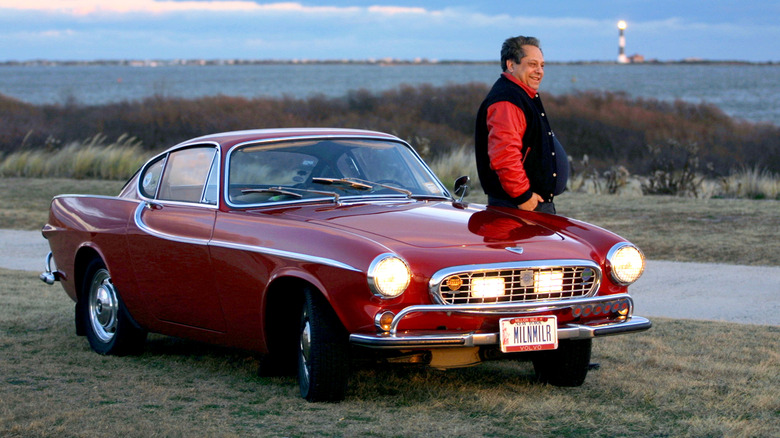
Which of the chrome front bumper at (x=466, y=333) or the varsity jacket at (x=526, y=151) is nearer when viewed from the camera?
the chrome front bumper at (x=466, y=333)

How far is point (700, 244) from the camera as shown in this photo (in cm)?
1141

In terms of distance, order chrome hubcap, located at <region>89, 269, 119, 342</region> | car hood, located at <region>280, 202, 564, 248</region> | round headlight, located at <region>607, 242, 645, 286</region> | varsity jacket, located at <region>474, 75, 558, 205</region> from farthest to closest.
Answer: chrome hubcap, located at <region>89, 269, 119, 342</region> → varsity jacket, located at <region>474, 75, 558, 205</region> → round headlight, located at <region>607, 242, 645, 286</region> → car hood, located at <region>280, 202, 564, 248</region>

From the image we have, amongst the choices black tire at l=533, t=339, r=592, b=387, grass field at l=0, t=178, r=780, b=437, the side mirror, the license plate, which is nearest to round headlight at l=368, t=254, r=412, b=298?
the license plate

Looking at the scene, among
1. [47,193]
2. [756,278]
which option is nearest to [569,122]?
[47,193]

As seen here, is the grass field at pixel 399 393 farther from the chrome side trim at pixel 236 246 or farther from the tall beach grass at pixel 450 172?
the tall beach grass at pixel 450 172

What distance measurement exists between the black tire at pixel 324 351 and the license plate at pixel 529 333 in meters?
0.76

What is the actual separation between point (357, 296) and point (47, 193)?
45.0 ft

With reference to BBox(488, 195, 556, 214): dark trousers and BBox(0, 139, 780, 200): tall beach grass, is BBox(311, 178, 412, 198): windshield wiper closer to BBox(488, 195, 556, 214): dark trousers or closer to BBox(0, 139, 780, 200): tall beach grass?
BBox(488, 195, 556, 214): dark trousers

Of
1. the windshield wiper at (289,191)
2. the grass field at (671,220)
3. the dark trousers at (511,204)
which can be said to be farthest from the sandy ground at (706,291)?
the windshield wiper at (289,191)

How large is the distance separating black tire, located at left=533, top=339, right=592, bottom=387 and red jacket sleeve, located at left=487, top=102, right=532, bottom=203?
1.11 m

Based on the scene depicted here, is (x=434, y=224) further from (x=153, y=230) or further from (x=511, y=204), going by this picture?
(x=153, y=230)

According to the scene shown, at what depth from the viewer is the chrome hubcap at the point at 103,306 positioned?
6.84m

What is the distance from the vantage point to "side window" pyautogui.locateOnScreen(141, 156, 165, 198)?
6.85 meters

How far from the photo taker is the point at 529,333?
16.6 ft
